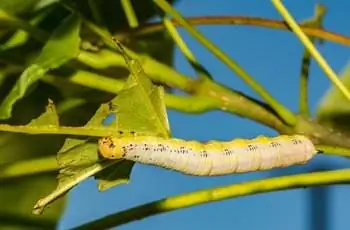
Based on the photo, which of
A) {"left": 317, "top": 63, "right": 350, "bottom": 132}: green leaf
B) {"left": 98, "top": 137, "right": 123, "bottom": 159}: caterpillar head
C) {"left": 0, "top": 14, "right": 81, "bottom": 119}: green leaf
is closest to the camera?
{"left": 98, "top": 137, "right": 123, "bottom": 159}: caterpillar head

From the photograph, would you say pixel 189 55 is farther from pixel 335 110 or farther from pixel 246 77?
pixel 335 110

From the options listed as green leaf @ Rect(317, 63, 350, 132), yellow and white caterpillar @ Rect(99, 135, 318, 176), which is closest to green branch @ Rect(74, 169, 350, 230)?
yellow and white caterpillar @ Rect(99, 135, 318, 176)

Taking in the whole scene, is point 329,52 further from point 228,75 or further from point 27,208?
point 27,208

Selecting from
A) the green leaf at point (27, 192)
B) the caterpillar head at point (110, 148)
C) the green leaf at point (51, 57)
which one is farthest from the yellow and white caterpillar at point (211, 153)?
the green leaf at point (27, 192)

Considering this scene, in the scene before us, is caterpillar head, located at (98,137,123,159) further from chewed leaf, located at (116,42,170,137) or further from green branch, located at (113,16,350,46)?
green branch, located at (113,16,350,46)

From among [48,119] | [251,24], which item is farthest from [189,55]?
[48,119]

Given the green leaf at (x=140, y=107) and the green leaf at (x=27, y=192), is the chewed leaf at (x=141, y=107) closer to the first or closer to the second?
the green leaf at (x=140, y=107)

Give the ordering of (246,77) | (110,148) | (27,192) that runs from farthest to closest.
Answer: (27,192)
(246,77)
(110,148)

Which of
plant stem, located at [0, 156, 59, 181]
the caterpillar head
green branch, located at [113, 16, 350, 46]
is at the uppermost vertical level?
green branch, located at [113, 16, 350, 46]
